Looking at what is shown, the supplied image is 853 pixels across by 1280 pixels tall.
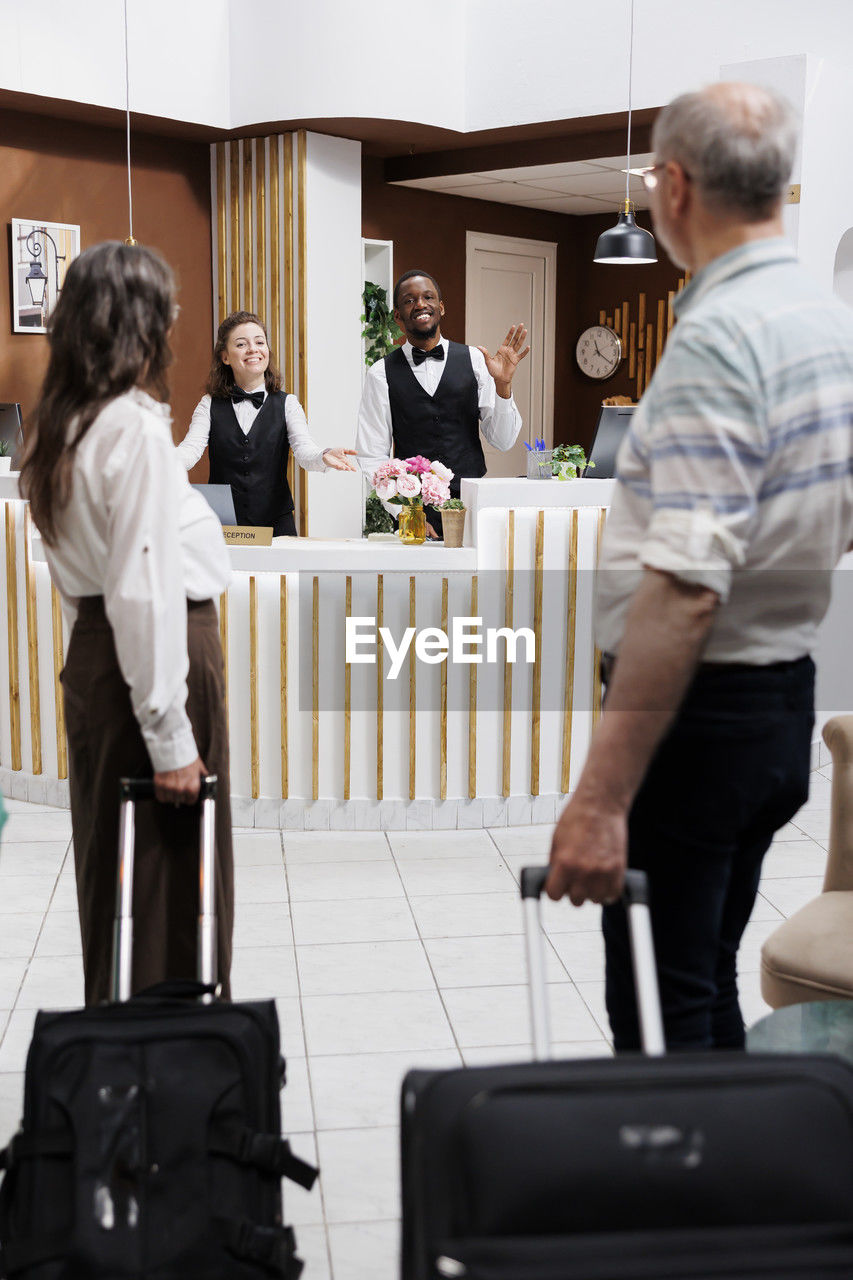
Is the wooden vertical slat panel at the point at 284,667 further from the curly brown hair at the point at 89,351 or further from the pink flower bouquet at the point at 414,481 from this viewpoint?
the curly brown hair at the point at 89,351

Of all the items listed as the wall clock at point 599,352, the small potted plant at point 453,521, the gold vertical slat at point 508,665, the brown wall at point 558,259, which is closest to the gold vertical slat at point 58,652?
the small potted plant at point 453,521

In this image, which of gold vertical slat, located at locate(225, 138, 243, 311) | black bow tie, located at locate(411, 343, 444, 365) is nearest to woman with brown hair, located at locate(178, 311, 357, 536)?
black bow tie, located at locate(411, 343, 444, 365)

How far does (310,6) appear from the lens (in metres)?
6.86

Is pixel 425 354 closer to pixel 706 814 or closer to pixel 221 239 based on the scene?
pixel 221 239

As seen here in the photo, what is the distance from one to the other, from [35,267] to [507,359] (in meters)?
3.21

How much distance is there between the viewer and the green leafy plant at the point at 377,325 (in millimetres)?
8008

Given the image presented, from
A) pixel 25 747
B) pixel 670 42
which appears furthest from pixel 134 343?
pixel 670 42

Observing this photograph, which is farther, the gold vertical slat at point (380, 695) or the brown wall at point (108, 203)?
the brown wall at point (108, 203)

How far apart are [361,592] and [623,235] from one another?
10.1 ft

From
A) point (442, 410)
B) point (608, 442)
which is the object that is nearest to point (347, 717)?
point (608, 442)

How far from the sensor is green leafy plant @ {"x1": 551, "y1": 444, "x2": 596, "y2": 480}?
→ 169 inches

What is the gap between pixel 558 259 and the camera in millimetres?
10195

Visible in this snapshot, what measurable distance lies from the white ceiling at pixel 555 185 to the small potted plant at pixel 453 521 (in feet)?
13.7

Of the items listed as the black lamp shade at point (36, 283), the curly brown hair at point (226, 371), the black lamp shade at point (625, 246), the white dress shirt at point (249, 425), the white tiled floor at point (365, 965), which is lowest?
the white tiled floor at point (365, 965)
